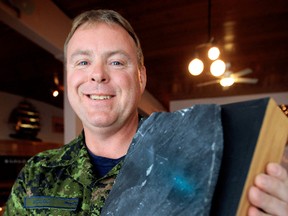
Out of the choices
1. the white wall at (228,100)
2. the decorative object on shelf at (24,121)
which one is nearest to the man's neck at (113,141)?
the decorative object on shelf at (24,121)

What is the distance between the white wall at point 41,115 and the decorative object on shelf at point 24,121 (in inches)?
3.0

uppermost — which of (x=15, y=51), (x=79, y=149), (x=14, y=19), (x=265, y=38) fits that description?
(x=265, y=38)

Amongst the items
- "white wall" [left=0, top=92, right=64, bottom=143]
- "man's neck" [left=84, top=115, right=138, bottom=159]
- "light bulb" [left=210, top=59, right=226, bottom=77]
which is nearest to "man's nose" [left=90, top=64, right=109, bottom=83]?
"man's neck" [left=84, top=115, right=138, bottom=159]

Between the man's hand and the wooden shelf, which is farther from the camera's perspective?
the wooden shelf

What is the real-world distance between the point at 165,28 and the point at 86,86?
2.90 m

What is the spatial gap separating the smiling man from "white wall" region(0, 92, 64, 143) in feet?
11.1

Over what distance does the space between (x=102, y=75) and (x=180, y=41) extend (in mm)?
3214

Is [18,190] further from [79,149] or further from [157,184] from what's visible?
[157,184]

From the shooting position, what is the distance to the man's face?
2.39 ft

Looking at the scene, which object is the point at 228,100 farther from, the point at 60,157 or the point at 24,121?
the point at 60,157

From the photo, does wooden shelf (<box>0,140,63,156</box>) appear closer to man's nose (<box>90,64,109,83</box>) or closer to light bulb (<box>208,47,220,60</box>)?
light bulb (<box>208,47,220,60</box>)

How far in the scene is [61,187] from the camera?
757 millimetres

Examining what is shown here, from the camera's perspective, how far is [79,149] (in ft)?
2.79

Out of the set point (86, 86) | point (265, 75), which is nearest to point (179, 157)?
point (86, 86)
